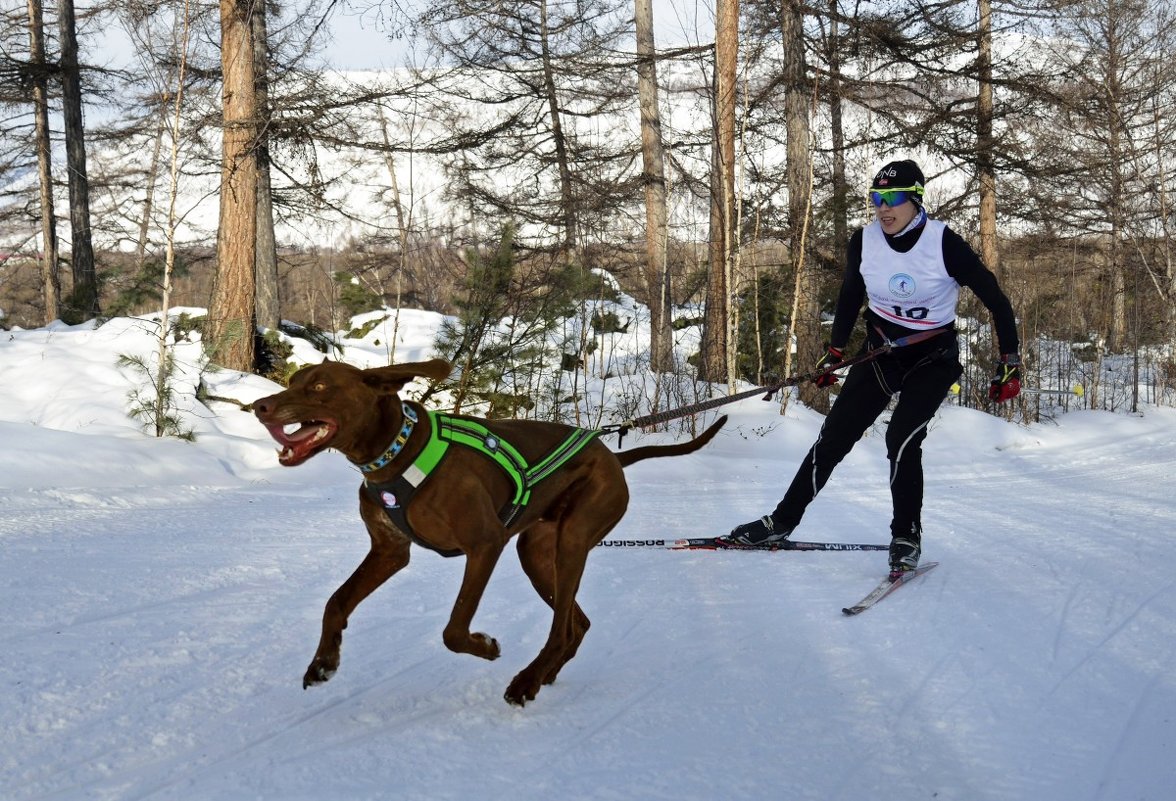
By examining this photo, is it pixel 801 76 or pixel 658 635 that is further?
pixel 801 76

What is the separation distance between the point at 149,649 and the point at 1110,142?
2234 cm

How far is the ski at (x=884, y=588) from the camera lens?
4383 millimetres

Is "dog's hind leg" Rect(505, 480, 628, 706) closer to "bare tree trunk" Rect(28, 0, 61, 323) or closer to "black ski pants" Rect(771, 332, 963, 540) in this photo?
"black ski pants" Rect(771, 332, 963, 540)

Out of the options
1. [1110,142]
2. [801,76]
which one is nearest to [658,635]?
[801,76]

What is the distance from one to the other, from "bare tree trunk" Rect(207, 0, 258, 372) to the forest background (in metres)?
0.04

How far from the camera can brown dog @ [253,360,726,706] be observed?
299 cm

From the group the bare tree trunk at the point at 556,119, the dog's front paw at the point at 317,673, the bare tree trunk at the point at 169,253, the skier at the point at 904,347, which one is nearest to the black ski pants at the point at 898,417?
the skier at the point at 904,347

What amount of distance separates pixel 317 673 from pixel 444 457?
764 mm

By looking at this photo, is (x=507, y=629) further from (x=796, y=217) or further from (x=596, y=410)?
(x=796, y=217)

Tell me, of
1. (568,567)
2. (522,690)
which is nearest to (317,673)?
(522,690)

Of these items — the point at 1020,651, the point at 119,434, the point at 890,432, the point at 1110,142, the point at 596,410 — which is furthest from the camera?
the point at 1110,142

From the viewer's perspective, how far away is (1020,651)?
3777 millimetres

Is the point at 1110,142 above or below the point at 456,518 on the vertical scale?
above

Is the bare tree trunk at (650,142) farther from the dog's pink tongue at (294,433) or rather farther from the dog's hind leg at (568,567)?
the dog's pink tongue at (294,433)
